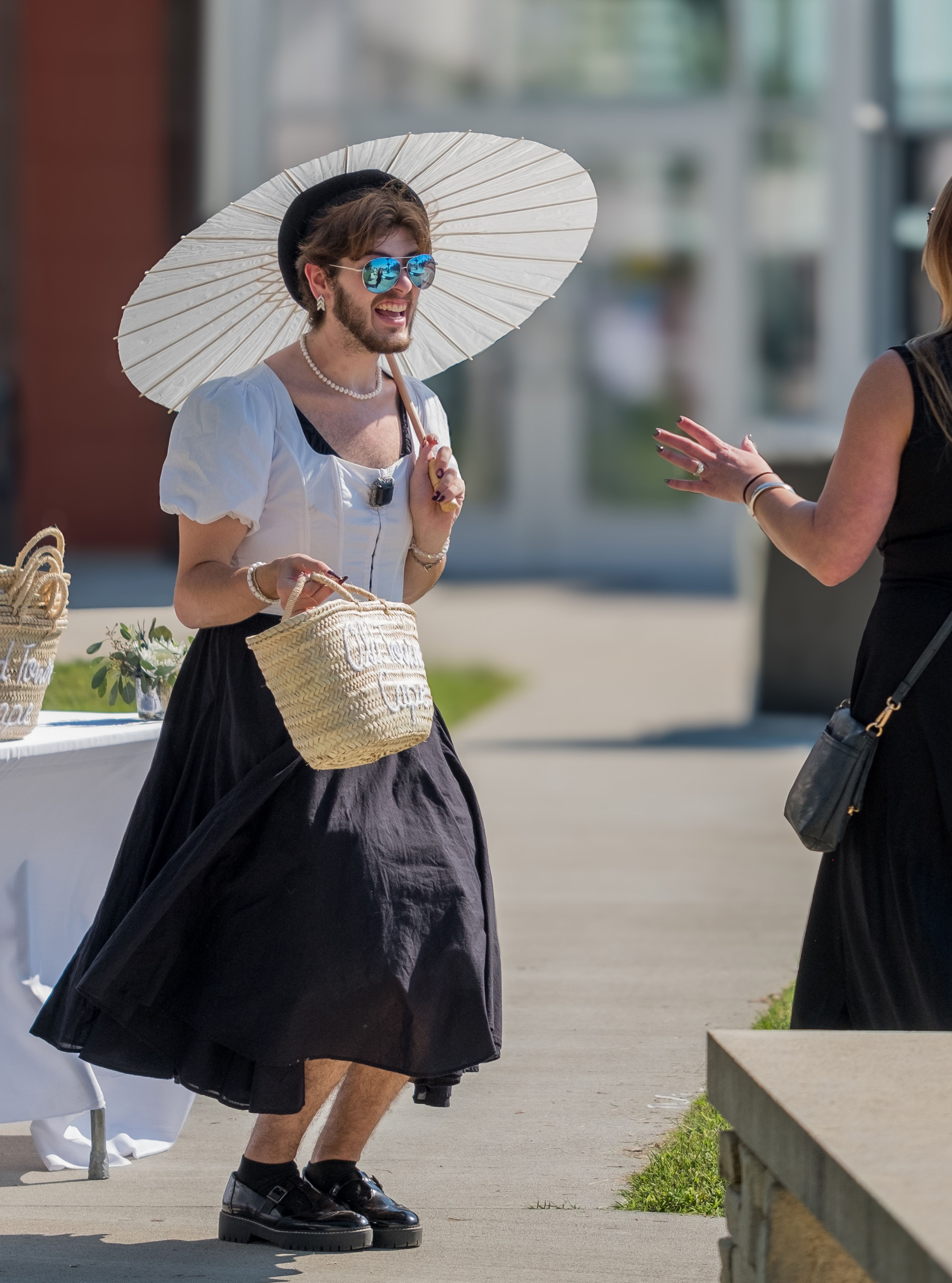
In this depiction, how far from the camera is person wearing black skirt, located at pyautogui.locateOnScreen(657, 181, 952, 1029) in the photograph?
115 inches

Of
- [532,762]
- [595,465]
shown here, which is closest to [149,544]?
[595,465]

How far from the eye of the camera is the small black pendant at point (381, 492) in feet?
10.8

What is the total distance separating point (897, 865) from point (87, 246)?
14.5 meters

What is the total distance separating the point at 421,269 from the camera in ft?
10.7

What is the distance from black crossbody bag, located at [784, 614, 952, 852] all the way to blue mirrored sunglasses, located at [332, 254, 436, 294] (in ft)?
3.43

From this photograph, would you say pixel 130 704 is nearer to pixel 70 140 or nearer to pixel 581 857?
pixel 581 857

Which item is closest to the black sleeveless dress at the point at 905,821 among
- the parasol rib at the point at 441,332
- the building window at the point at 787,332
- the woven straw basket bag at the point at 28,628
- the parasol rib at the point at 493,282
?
the parasol rib at the point at 493,282

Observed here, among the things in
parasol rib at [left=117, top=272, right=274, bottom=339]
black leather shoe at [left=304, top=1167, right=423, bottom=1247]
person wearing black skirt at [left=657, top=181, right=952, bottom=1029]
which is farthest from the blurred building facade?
person wearing black skirt at [left=657, top=181, right=952, bottom=1029]

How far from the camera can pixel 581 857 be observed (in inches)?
273

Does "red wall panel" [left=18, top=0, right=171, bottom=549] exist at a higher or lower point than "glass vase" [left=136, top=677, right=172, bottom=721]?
higher

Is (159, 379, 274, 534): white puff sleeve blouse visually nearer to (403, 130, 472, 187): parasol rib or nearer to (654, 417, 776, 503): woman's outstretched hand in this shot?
(403, 130, 472, 187): parasol rib

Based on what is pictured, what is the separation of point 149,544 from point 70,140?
375 centimetres

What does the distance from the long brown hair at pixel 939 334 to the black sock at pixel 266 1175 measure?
168 centimetres

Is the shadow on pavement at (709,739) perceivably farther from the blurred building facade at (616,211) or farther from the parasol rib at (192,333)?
the blurred building facade at (616,211)
